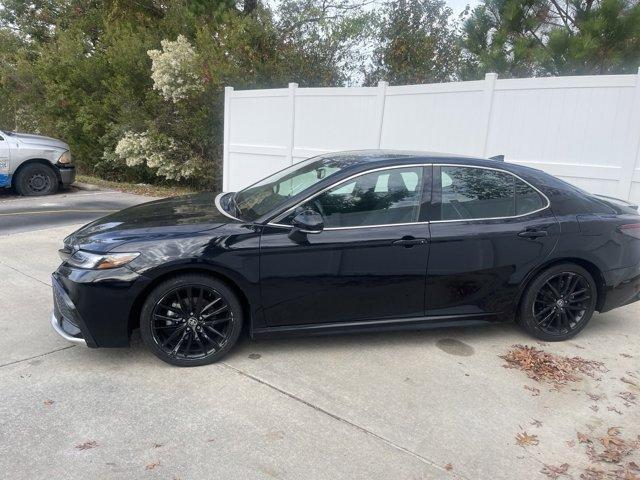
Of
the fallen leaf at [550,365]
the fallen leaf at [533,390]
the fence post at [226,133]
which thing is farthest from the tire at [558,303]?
the fence post at [226,133]

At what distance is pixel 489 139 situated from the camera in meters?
7.48

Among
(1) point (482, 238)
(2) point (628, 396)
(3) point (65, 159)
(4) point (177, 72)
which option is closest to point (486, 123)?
(1) point (482, 238)

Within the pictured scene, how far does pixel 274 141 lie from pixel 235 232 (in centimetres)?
699

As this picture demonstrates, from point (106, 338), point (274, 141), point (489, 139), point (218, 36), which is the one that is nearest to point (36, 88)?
point (218, 36)

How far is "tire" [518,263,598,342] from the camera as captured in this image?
432 centimetres

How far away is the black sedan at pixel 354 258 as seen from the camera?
361 cm

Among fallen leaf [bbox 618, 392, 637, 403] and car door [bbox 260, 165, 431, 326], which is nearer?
fallen leaf [bbox 618, 392, 637, 403]

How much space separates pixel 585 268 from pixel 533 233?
65 centimetres

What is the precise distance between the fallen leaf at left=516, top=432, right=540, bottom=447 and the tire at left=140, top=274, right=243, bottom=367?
1.97 meters

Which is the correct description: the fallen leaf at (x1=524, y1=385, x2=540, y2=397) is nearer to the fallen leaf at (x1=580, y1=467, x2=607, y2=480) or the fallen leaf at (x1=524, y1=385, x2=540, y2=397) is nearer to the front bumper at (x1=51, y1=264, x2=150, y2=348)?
the fallen leaf at (x1=580, y1=467, x2=607, y2=480)

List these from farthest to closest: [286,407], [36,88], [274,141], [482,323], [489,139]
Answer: [36,88] → [274,141] → [489,139] → [482,323] → [286,407]

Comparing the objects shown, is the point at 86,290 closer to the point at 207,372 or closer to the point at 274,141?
the point at 207,372

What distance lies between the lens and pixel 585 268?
4430 mm

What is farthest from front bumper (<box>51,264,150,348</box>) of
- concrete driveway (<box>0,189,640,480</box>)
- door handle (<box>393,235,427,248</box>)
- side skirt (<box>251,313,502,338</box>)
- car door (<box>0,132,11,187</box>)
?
car door (<box>0,132,11,187</box>)
